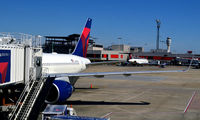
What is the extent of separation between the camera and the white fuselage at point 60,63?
21.5m

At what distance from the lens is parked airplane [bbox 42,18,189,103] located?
16.6 m

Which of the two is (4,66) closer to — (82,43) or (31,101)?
(31,101)

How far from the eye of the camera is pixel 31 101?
12.7 metres

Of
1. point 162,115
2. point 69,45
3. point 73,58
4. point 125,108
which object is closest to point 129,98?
point 125,108

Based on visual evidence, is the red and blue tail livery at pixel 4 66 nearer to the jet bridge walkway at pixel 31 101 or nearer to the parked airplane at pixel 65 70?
the jet bridge walkway at pixel 31 101

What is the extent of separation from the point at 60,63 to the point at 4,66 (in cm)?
1196

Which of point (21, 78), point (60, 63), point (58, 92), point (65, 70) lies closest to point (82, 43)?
point (65, 70)

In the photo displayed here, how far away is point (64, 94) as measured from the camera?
16750mm

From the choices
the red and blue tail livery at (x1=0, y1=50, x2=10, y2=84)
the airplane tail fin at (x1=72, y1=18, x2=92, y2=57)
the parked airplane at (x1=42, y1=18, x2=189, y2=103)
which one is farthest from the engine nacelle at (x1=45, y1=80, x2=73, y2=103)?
the airplane tail fin at (x1=72, y1=18, x2=92, y2=57)

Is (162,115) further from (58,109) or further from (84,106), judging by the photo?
(58,109)

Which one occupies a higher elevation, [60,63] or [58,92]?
[60,63]

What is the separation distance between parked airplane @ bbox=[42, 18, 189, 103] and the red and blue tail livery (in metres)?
4.90

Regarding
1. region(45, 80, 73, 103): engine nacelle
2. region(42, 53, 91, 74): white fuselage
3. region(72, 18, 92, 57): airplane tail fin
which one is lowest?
region(45, 80, 73, 103): engine nacelle

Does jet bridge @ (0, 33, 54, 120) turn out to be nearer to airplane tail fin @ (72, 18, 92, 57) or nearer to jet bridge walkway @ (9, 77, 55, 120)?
Result: jet bridge walkway @ (9, 77, 55, 120)
